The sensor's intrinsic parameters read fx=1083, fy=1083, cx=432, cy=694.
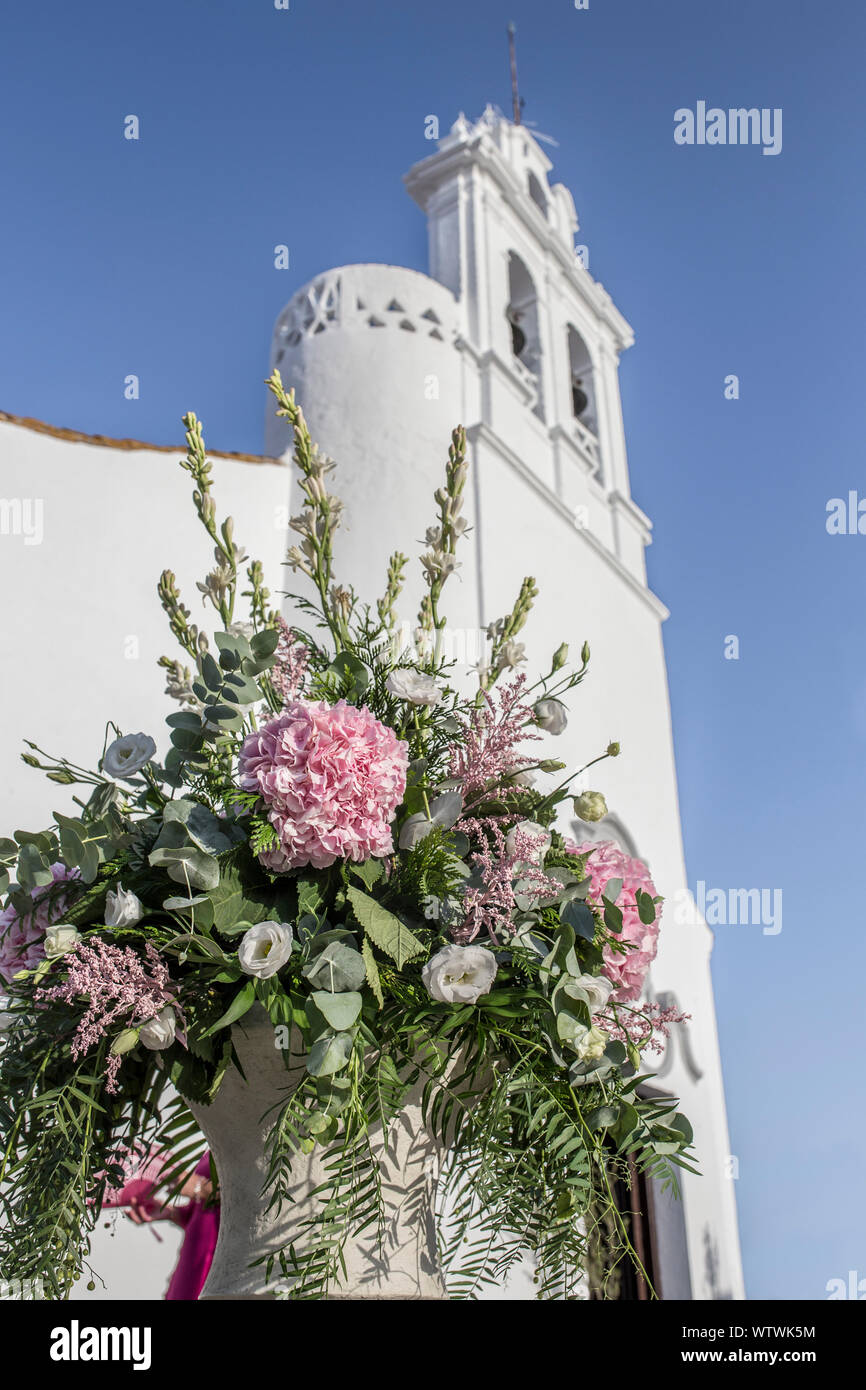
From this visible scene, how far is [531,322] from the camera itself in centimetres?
784

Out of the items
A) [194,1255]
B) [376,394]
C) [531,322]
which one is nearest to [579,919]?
[194,1255]

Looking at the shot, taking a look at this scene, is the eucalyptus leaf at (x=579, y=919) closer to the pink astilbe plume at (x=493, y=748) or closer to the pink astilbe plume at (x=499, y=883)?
the pink astilbe plume at (x=499, y=883)

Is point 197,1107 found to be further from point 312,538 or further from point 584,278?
point 584,278

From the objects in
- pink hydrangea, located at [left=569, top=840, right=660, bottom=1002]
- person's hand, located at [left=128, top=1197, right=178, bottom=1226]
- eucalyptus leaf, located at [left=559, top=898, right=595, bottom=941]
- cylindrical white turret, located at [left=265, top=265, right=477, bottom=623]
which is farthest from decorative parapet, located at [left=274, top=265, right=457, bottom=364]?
eucalyptus leaf, located at [left=559, top=898, right=595, bottom=941]

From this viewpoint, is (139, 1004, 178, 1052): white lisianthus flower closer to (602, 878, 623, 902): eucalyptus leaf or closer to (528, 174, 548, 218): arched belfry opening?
(602, 878, 623, 902): eucalyptus leaf

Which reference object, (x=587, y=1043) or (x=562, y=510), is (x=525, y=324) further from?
(x=587, y=1043)

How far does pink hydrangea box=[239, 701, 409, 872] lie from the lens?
1179 mm

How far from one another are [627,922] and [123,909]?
2.01 feet

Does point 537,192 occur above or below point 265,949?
above

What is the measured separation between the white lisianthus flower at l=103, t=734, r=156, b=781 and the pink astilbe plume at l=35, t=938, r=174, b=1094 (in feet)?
0.85

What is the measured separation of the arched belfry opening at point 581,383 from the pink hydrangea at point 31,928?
24.4ft
